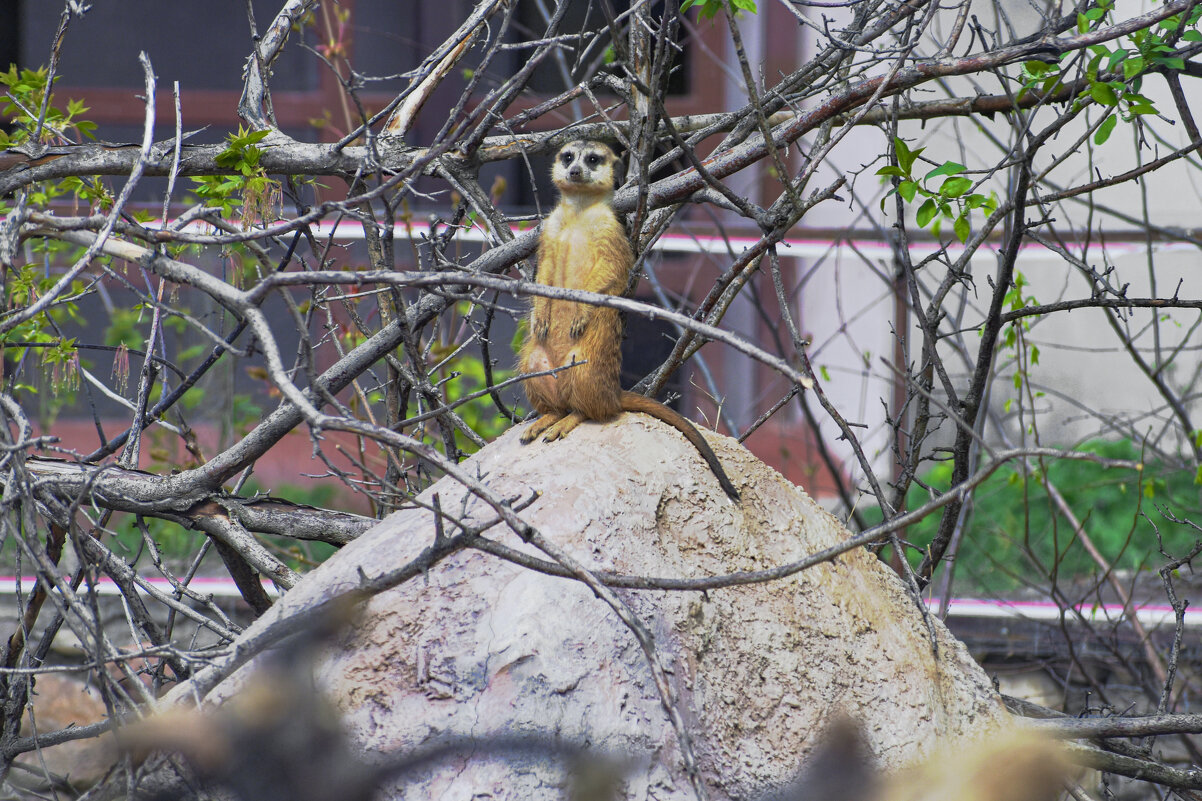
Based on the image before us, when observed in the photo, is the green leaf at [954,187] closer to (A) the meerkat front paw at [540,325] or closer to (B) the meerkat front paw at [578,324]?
(B) the meerkat front paw at [578,324]

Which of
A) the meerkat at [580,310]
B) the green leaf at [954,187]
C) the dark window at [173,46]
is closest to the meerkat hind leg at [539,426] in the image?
the meerkat at [580,310]

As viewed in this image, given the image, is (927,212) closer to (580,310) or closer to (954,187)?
(954,187)

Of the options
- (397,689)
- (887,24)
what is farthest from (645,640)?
(887,24)

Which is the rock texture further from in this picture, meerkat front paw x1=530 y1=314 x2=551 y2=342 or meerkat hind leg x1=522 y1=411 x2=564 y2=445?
meerkat front paw x1=530 y1=314 x2=551 y2=342

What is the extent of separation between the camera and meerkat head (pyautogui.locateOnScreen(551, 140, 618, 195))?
2834 millimetres

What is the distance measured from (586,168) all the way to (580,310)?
1.29 feet

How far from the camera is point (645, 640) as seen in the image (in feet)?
5.12

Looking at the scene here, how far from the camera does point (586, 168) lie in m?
2.84

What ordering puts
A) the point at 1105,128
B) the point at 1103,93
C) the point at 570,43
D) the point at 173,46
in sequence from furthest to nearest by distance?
the point at 173,46, the point at 570,43, the point at 1105,128, the point at 1103,93

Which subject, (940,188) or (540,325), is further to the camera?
(540,325)

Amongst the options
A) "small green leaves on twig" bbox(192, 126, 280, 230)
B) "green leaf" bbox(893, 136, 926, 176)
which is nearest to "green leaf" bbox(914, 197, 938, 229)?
"green leaf" bbox(893, 136, 926, 176)

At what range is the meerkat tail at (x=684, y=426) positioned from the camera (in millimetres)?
2312

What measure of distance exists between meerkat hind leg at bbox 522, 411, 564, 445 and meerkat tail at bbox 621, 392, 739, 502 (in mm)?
169

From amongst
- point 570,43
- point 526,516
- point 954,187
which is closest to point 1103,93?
point 954,187
